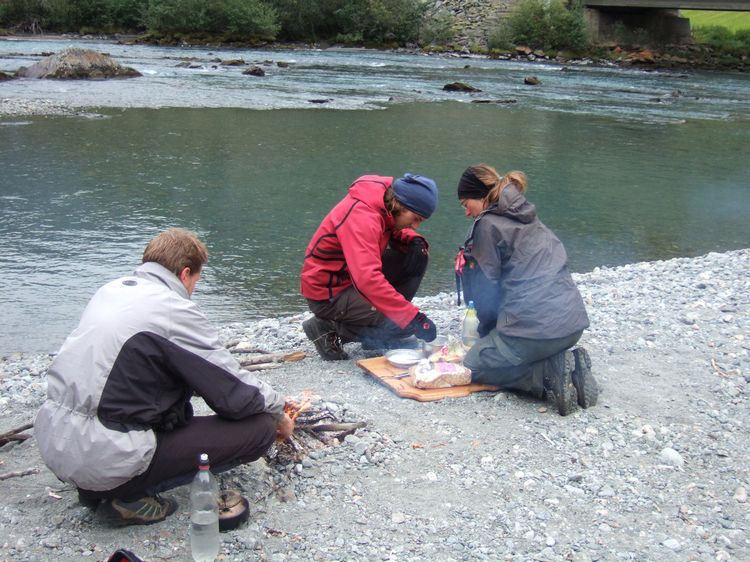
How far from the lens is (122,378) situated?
3729 millimetres

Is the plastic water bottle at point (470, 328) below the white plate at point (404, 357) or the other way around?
the other way around

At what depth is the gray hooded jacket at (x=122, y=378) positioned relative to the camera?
3721 mm

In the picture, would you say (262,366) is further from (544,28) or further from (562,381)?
(544,28)

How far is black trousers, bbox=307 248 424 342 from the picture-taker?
6.45 meters

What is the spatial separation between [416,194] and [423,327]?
98 cm

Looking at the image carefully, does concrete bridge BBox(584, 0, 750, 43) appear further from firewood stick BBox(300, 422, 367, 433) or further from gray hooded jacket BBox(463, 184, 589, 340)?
firewood stick BBox(300, 422, 367, 433)

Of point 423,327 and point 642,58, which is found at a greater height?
point 642,58

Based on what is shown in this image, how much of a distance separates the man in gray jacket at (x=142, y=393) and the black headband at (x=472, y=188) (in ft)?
7.24

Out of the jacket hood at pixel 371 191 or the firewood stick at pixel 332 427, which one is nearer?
the firewood stick at pixel 332 427

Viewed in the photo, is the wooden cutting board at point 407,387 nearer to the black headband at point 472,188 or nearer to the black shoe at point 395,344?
the black shoe at point 395,344

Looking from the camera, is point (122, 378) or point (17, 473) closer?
point (122, 378)

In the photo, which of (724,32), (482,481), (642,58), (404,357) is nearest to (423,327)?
(404,357)

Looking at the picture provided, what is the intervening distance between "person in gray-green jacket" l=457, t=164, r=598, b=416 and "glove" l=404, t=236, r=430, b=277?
100 centimetres

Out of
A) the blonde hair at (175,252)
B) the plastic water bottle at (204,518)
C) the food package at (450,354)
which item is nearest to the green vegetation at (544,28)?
the food package at (450,354)
